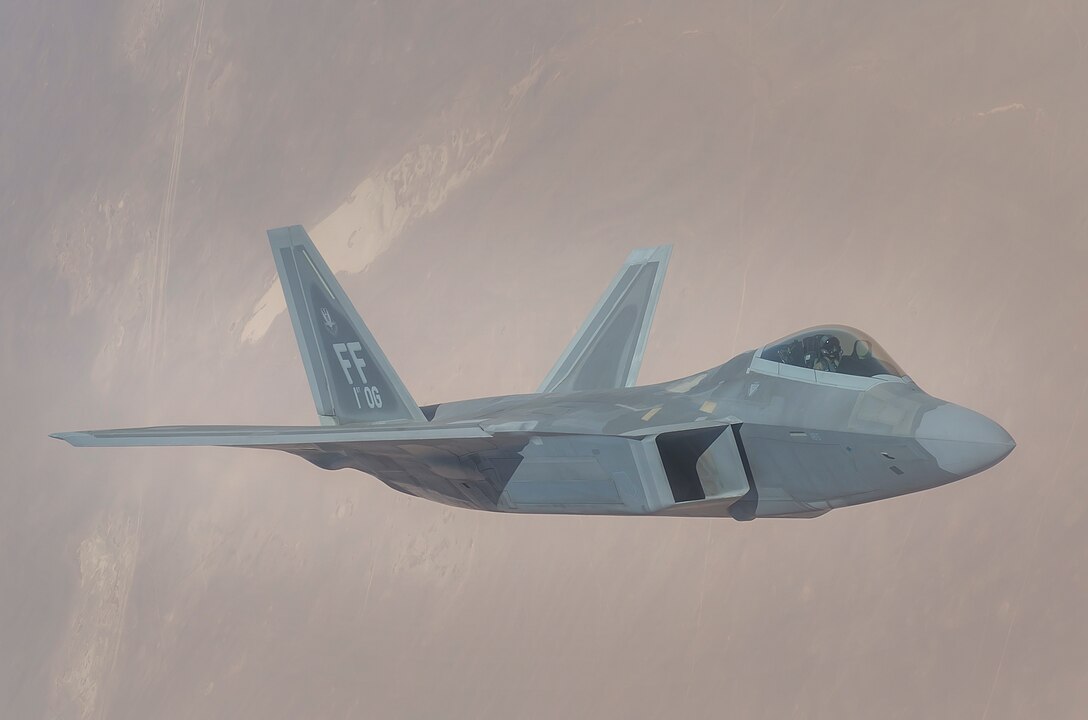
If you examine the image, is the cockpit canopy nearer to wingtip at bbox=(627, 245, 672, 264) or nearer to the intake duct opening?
the intake duct opening

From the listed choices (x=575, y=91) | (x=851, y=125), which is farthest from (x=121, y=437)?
(x=575, y=91)

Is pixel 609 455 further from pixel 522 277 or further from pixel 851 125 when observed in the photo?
pixel 522 277

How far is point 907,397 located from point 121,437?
7.63 m

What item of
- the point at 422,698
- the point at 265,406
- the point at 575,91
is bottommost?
the point at 422,698

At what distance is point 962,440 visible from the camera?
9.17 m

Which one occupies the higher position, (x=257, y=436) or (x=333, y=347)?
(x=333, y=347)

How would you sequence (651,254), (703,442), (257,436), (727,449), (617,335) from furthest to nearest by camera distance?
1. (651,254)
2. (617,335)
3. (257,436)
4. (703,442)
5. (727,449)

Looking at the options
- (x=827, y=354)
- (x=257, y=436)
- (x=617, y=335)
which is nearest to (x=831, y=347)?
(x=827, y=354)

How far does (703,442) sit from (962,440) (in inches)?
98.4

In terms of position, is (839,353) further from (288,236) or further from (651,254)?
(288,236)

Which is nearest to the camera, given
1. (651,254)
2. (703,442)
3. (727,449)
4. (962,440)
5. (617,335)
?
(962,440)

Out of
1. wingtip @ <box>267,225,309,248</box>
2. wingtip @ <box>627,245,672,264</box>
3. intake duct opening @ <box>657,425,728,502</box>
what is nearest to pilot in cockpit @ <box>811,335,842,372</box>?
intake duct opening @ <box>657,425,728,502</box>

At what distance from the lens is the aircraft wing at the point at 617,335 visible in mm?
16375

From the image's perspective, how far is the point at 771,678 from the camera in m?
18.7
